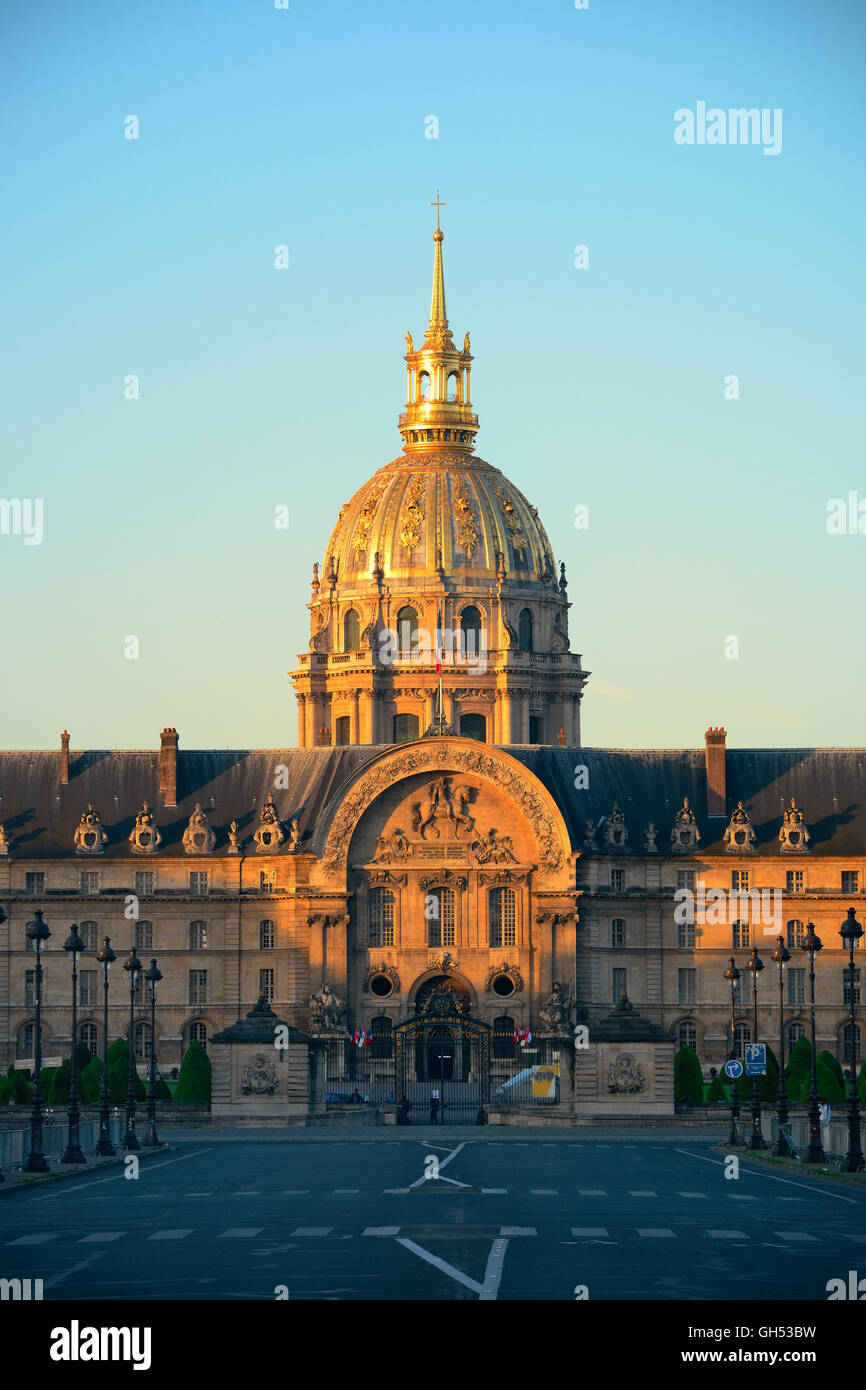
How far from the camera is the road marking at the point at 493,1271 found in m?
29.2

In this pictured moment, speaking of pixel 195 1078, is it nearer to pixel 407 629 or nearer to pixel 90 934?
pixel 90 934

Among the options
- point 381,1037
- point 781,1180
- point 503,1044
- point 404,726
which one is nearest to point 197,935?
point 381,1037

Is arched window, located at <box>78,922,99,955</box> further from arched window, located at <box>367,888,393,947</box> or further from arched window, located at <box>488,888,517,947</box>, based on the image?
arched window, located at <box>488,888,517,947</box>

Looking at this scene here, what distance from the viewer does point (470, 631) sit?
160625 mm

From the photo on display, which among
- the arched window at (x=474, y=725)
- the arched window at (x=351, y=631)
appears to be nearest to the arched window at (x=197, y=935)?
the arched window at (x=474, y=725)

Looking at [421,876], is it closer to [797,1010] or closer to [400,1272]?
[797,1010]

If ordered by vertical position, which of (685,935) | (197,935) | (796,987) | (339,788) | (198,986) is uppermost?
(339,788)

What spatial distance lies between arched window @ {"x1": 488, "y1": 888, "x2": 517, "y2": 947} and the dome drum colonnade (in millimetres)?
28011

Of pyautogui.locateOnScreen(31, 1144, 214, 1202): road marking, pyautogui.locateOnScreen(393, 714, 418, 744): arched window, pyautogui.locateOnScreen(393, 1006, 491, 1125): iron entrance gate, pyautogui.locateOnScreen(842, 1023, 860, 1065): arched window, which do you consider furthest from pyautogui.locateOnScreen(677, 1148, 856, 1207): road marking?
pyautogui.locateOnScreen(393, 714, 418, 744): arched window

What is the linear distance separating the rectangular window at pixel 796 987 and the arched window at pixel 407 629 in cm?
4183

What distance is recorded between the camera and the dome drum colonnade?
156 meters

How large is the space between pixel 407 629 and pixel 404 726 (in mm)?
8127

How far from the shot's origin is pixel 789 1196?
48.2m
